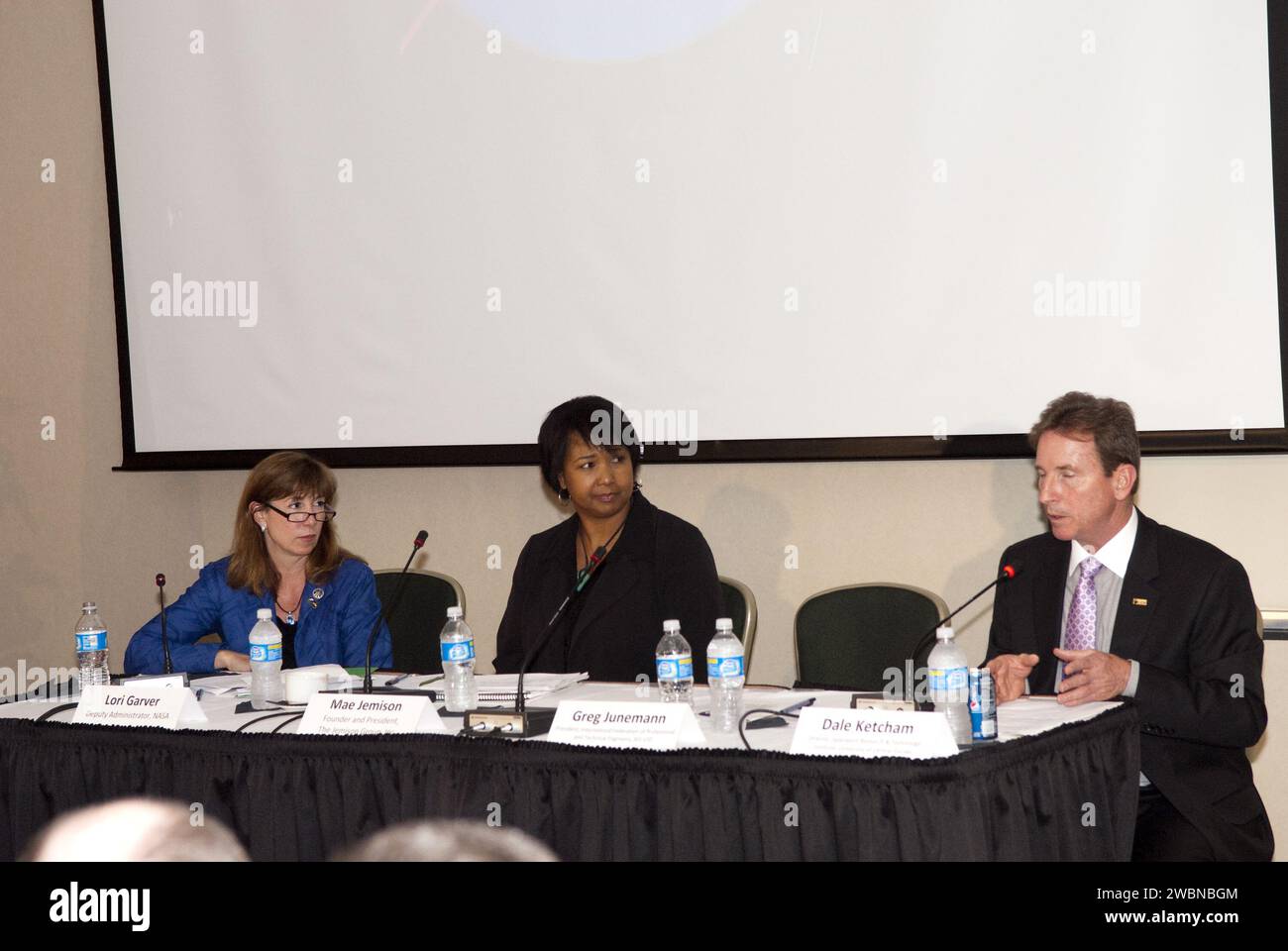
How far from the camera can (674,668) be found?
2.62m

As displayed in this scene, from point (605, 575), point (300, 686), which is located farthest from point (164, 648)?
point (605, 575)

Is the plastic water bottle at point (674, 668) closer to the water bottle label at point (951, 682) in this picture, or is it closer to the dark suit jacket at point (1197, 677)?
the water bottle label at point (951, 682)

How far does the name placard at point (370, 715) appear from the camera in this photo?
254 cm

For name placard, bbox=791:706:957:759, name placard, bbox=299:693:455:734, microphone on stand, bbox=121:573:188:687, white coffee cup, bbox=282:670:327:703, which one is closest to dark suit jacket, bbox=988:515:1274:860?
name placard, bbox=791:706:957:759

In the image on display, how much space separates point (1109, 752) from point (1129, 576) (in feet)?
1.61

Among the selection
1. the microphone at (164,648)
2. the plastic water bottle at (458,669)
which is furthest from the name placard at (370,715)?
the microphone at (164,648)

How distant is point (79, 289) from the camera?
516 centimetres

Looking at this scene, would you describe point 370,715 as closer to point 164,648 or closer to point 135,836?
point 135,836

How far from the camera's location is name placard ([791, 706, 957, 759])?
214cm

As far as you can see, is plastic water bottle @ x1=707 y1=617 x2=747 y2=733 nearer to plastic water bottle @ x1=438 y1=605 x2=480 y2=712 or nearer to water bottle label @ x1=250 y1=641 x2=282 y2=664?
plastic water bottle @ x1=438 y1=605 x2=480 y2=712

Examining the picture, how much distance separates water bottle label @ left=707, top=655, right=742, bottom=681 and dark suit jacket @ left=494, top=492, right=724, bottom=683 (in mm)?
755
